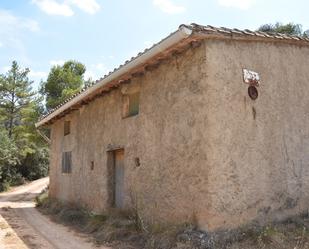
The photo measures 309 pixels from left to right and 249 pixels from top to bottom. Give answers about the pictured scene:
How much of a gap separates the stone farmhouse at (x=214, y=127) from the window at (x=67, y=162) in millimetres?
4420

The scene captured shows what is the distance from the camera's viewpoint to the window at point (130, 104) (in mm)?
10446

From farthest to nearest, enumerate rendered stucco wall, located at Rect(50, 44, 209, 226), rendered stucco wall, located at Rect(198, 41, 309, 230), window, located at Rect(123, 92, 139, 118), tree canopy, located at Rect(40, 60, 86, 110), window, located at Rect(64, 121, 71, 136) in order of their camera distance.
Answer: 1. tree canopy, located at Rect(40, 60, 86, 110)
2. window, located at Rect(64, 121, 71, 136)
3. window, located at Rect(123, 92, 139, 118)
4. rendered stucco wall, located at Rect(50, 44, 209, 226)
5. rendered stucco wall, located at Rect(198, 41, 309, 230)

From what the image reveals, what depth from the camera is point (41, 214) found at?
14633mm

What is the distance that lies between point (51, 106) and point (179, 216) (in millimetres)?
27000

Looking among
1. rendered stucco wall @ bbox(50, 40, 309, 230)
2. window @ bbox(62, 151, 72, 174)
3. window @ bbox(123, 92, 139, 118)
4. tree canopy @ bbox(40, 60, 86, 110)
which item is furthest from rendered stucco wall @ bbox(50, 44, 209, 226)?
tree canopy @ bbox(40, 60, 86, 110)

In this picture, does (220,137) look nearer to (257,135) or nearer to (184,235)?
(257,135)

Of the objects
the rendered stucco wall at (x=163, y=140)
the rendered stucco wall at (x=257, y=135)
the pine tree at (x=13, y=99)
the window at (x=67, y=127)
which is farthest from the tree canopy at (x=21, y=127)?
the rendered stucco wall at (x=257, y=135)

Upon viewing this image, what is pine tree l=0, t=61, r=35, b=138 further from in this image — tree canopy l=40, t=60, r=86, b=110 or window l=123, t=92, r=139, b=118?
window l=123, t=92, r=139, b=118

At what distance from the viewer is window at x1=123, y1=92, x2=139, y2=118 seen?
1045cm

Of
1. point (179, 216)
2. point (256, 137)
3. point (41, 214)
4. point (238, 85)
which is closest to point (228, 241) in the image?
point (179, 216)

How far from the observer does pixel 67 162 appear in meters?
15.5

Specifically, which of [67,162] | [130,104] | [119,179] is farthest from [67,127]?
[130,104]

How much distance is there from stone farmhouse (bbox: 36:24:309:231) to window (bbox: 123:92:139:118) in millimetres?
27

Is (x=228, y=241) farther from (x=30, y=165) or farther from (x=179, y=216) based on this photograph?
(x=30, y=165)
